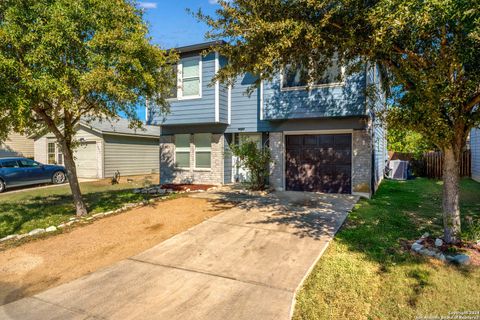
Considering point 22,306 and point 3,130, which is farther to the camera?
point 3,130

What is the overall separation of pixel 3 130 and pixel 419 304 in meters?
9.51

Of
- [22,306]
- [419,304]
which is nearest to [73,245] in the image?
[22,306]

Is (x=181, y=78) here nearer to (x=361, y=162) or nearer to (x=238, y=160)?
(x=238, y=160)

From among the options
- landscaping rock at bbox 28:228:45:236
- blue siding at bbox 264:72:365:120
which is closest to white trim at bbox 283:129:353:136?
blue siding at bbox 264:72:365:120

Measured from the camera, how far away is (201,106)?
39.4 feet

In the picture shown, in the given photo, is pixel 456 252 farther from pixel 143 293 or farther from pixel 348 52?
pixel 143 293

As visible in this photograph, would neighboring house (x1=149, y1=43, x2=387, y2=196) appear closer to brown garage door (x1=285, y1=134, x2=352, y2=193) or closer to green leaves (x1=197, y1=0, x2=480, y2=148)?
brown garage door (x1=285, y1=134, x2=352, y2=193)

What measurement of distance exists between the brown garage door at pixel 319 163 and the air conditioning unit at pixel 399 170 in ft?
27.3

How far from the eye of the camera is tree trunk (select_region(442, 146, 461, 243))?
4.85 metres

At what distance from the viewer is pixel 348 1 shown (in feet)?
16.2

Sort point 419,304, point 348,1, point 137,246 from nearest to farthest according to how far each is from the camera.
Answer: point 419,304 → point 348,1 → point 137,246

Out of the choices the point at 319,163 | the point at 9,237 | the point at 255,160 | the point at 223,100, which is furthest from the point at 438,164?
the point at 9,237

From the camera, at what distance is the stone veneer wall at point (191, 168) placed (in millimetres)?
12680

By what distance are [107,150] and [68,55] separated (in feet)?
40.3
